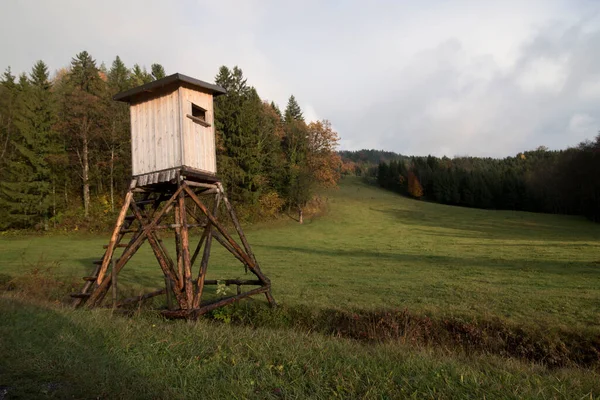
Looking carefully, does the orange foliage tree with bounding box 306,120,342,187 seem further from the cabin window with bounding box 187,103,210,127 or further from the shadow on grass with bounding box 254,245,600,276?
the cabin window with bounding box 187,103,210,127

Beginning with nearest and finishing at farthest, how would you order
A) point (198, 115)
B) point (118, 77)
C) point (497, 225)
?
point (198, 115)
point (497, 225)
point (118, 77)

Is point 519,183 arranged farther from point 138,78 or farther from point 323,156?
point 138,78

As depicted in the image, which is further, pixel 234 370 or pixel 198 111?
pixel 198 111

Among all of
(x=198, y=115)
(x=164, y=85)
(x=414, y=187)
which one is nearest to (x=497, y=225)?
(x=198, y=115)

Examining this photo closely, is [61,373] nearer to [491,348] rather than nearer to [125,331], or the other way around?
[125,331]

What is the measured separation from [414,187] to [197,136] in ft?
283

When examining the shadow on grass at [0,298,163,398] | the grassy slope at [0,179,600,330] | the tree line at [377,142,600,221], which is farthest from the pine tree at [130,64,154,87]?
the tree line at [377,142,600,221]

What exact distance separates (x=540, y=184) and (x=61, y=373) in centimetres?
8233

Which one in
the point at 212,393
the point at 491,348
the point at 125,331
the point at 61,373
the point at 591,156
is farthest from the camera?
the point at 591,156

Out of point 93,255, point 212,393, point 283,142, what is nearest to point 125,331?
point 212,393

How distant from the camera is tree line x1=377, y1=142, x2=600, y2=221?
171 ft

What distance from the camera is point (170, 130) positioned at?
10758mm

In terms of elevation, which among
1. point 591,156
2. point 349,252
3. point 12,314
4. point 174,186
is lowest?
point 349,252

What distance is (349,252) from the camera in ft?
90.3
